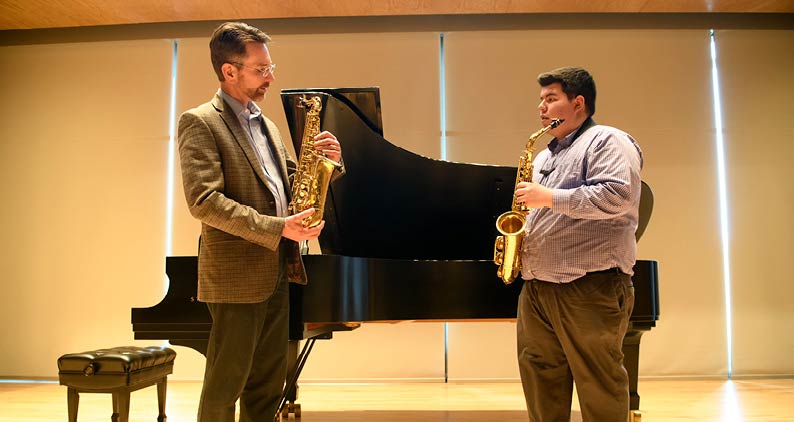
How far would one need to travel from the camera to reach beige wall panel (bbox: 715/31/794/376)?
5891mm

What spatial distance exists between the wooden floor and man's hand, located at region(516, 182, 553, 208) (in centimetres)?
223

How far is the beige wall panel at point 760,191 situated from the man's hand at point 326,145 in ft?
16.2

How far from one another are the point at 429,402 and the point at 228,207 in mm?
3239

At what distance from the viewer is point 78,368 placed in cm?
308

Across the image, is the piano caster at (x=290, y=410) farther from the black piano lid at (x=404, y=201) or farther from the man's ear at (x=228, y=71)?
the man's ear at (x=228, y=71)

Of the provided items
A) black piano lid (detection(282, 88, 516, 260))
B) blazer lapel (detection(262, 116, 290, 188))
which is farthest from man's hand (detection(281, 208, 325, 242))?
black piano lid (detection(282, 88, 516, 260))

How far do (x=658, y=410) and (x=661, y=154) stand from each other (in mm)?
2581

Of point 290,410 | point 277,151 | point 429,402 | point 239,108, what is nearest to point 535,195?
point 277,151

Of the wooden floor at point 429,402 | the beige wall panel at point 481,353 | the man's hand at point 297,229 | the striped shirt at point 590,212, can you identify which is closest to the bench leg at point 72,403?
the wooden floor at point 429,402

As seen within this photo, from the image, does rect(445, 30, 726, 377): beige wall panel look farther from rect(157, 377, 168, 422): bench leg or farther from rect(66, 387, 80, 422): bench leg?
rect(66, 387, 80, 422): bench leg

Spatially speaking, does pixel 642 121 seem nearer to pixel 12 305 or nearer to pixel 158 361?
pixel 158 361

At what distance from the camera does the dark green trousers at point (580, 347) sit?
6.98ft

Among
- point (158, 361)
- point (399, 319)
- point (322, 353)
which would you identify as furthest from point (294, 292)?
point (322, 353)

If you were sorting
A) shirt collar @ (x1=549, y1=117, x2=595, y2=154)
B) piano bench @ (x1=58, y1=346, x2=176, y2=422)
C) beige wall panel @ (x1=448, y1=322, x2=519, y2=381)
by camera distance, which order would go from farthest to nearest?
beige wall panel @ (x1=448, y1=322, x2=519, y2=381)
piano bench @ (x1=58, y1=346, x2=176, y2=422)
shirt collar @ (x1=549, y1=117, x2=595, y2=154)
